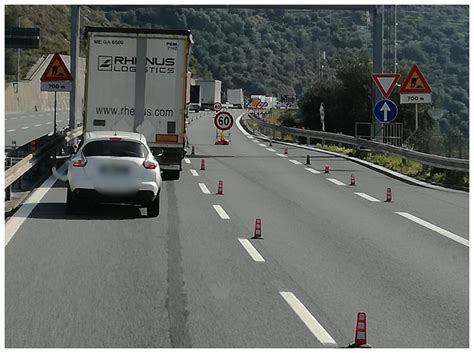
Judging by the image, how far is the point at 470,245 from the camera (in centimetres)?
1283

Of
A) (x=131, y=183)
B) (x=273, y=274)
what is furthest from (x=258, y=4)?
(x=273, y=274)

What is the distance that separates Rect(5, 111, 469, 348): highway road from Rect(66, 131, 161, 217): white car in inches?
14.1

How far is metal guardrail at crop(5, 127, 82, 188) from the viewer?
1618 cm

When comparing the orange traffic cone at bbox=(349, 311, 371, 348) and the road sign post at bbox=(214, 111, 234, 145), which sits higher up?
the road sign post at bbox=(214, 111, 234, 145)

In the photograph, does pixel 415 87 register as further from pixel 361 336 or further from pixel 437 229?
pixel 361 336

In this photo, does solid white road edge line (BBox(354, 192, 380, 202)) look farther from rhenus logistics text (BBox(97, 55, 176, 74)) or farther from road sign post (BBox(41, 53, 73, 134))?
road sign post (BBox(41, 53, 73, 134))

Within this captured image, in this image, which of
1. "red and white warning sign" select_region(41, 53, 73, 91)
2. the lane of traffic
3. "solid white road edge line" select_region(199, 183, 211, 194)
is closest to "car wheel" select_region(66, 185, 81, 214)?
the lane of traffic

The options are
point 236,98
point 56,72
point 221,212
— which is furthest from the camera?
point 236,98

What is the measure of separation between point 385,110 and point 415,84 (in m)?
2.90

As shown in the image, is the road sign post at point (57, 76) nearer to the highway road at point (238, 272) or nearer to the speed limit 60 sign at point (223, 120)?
the speed limit 60 sign at point (223, 120)

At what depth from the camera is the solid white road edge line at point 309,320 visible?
284 inches

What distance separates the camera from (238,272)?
33.5ft

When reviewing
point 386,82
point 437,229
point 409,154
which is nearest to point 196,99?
point 386,82

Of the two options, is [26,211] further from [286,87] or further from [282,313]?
[286,87]
